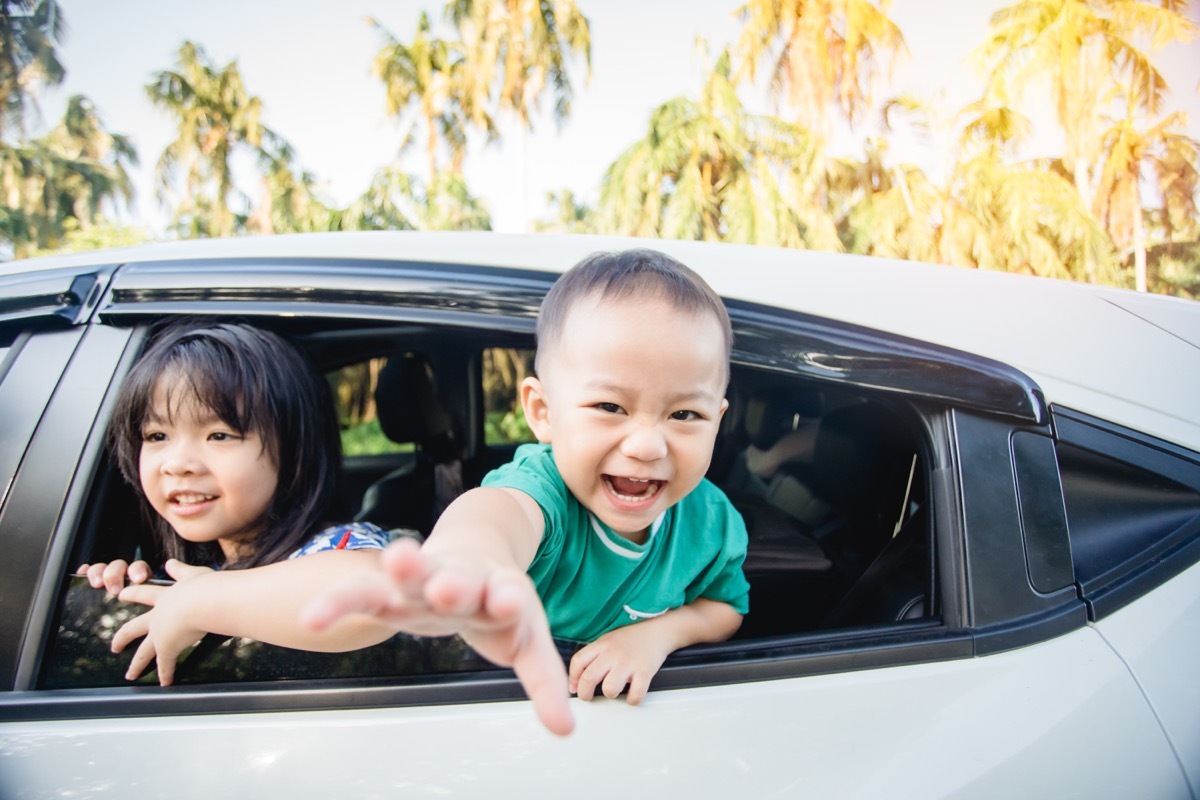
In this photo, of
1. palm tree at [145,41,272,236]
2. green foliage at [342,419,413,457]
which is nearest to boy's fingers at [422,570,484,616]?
green foliage at [342,419,413,457]

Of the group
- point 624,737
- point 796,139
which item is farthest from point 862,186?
point 624,737

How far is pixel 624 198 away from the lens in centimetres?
1866

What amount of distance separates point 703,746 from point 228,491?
943 mm

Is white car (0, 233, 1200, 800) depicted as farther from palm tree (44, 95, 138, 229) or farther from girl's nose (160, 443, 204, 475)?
palm tree (44, 95, 138, 229)

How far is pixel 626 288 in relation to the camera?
117 centimetres

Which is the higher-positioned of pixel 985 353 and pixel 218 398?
pixel 985 353

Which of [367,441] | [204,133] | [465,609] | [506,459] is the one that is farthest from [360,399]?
[204,133]

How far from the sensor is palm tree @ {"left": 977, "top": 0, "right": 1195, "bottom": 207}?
18891mm

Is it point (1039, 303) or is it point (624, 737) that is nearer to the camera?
point (624, 737)

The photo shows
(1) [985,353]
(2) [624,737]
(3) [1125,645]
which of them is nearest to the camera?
(2) [624,737]

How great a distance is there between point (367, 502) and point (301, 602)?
1.80 metres

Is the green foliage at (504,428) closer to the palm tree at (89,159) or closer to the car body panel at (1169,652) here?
the car body panel at (1169,652)

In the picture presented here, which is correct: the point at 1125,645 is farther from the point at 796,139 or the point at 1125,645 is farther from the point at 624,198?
the point at 796,139

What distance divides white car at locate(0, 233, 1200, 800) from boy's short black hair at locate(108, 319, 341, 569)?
0.07 meters
